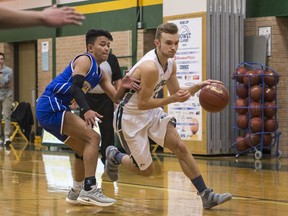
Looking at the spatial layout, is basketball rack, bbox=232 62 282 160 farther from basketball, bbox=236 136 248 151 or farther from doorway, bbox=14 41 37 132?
doorway, bbox=14 41 37 132

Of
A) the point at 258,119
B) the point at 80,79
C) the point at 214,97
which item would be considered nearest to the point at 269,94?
the point at 258,119

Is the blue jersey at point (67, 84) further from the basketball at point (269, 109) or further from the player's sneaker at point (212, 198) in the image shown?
the basketball at point (269, 109)

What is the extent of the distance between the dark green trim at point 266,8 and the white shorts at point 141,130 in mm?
6532

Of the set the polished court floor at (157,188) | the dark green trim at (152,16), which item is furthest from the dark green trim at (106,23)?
the polished court floor at (157,188)

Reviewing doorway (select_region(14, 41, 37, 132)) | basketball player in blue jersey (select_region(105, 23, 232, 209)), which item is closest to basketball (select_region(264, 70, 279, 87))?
basketball player in blue jersey (select_region(105, 23, 232, 209))

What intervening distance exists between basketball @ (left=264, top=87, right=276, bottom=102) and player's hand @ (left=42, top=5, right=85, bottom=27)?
30.4ft

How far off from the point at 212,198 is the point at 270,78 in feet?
20.0

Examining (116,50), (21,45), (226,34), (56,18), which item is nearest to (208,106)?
(56,18)

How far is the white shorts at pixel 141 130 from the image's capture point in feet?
22.1

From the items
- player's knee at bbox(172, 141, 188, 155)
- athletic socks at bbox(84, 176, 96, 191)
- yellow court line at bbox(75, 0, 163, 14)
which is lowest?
athletic socks at bbox(84, 176, 96, 191)

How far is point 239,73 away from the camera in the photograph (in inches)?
492

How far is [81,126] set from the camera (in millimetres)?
6605

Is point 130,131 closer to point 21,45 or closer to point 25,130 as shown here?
point 25,130

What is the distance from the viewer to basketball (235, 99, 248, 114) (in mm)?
12509
